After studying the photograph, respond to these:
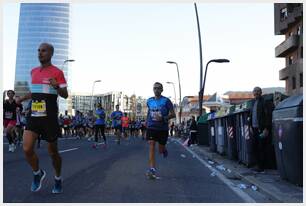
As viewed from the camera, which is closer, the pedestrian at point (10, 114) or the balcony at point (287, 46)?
the pedestrian at point (10, 114)

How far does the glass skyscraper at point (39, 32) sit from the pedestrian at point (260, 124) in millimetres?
94103

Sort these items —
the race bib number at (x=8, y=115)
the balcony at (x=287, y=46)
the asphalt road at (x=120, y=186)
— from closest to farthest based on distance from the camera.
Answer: the asphalt road at (x=120, y=186) < the race bib number at (x=8, y=115) < the balcony at (x=287, y=46)

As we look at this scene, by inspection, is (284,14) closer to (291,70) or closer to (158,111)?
(291,70)

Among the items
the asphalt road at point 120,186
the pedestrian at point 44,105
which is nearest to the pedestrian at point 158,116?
the asphalt road at point 120,186

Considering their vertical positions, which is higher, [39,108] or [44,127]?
[39,108]

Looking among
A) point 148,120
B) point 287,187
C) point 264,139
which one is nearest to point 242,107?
point 264,139

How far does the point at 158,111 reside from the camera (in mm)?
8992

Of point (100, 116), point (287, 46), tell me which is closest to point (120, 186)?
point (100, 116)

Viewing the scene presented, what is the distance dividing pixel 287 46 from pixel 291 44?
1.53m

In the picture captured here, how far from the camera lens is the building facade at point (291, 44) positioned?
5312cm

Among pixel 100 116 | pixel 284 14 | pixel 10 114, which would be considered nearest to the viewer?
pixel 10 114

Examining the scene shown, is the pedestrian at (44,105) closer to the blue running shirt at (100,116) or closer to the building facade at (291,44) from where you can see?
the blue running shirt at (100,116)

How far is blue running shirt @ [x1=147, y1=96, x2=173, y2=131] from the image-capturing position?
9000 millimetres

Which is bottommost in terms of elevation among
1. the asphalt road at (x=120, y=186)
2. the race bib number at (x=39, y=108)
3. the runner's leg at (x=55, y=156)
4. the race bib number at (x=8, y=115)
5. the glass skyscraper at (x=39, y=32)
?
the asphalt road at (x=120, y=186)
